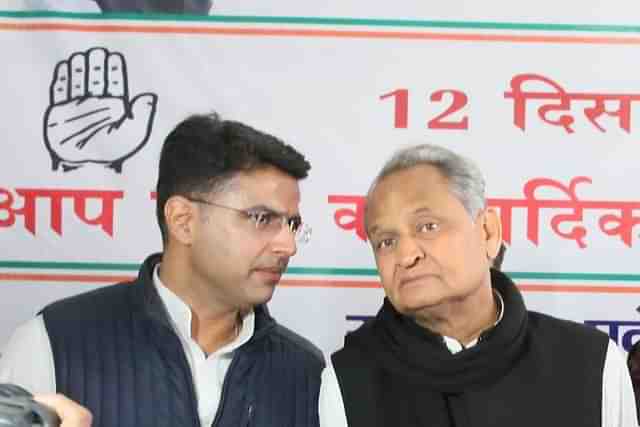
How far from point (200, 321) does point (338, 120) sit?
872mm

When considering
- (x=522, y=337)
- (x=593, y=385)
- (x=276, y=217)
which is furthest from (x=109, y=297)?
(x=593, y=385)

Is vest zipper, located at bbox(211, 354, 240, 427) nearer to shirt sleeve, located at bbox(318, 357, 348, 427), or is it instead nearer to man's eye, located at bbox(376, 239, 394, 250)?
shirt sleeve, located at bbox(318, 357, 348, 427)

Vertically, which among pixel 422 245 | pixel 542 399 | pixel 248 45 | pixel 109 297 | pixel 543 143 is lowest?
pixel 542 399

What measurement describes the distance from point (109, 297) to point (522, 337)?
93cm

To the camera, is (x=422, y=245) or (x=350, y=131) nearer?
(x=422, y=245)

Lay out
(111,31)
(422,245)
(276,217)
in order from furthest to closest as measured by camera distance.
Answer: (111,31)
(276,217)
(422,245)

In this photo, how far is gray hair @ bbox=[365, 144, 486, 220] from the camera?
6.64 feet

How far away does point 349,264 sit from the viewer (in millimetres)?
2949

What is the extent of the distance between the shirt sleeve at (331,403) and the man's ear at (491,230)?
1.33ft

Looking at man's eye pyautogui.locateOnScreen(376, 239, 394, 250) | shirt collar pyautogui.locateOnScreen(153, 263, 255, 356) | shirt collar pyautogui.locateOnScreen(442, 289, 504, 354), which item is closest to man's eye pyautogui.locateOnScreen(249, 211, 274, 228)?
shirt collar pyautogui.locateOnScreen(153, 263, 255, 356)

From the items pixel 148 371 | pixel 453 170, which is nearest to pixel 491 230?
pixel 453 170

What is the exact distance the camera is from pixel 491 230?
205 cm

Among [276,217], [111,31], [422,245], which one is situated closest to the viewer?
[422,245]

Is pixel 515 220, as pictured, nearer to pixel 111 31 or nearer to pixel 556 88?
pixel 556 88
